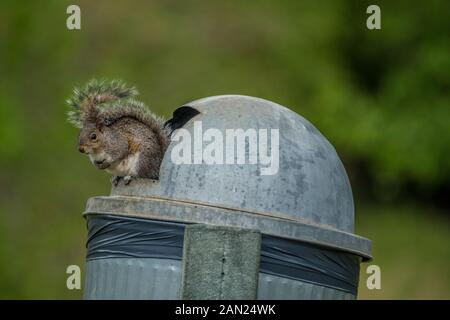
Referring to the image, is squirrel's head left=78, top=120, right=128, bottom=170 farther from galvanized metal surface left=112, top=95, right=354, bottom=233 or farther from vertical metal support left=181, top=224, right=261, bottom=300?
vertical metal support left=181, top=224, right=261, bottom=300

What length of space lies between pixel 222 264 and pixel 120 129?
1.34m

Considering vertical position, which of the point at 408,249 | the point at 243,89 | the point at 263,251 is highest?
the point at 243,89

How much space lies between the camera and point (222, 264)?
3.62 meters

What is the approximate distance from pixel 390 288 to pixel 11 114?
4977 mm

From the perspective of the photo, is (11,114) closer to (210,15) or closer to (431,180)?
(210,15)

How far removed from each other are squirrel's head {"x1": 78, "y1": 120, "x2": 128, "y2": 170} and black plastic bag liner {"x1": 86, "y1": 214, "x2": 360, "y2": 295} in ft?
2.43

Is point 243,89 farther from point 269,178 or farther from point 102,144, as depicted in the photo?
point 269,178

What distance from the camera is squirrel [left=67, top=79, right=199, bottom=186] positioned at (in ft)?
14.6

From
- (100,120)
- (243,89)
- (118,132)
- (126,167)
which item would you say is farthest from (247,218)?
(243,89)

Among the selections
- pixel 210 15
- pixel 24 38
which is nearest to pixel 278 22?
pixel 210 15

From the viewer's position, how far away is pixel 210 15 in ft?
52.5

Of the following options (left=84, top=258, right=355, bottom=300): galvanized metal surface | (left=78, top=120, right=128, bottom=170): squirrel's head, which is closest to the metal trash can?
(left=84, top=258, right=355, bottom=300): galvanized metal surface

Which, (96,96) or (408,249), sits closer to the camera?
(96,96)

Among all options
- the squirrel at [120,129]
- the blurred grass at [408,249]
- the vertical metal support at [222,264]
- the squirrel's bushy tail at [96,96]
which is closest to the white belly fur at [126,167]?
the squirrel at [120,129]
